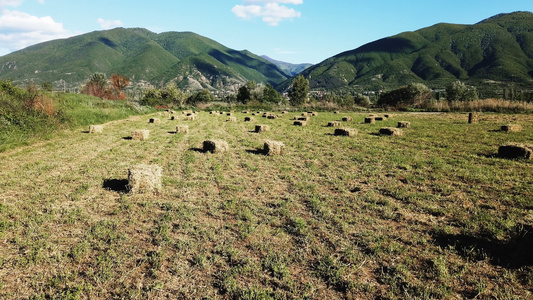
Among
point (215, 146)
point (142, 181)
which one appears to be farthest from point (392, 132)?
point (142, 181)

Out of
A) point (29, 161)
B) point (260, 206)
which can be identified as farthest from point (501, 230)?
point (29, 161)

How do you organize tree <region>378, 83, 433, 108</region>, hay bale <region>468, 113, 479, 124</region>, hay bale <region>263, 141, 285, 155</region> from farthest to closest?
tree <region>378, 83, 433, 108</region> < hay bale <region>468, 113, 479, 124</region> < hay bale <region>263, 141, 285, 155</region>

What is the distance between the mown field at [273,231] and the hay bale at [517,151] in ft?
1.91

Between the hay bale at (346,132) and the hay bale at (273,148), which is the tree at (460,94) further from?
the hay bale at (273,148)

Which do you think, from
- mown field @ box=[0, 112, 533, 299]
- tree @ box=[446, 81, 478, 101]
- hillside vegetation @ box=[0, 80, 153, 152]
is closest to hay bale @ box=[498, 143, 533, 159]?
mown field @ box=[0, 112, 533, 299]

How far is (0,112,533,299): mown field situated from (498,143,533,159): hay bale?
1.91 ft

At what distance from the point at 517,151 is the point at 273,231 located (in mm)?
11799

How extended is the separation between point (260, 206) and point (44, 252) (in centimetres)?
460

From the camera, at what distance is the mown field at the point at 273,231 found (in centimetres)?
403

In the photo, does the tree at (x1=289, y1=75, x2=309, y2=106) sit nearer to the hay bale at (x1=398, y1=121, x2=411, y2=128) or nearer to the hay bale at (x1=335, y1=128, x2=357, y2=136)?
the hay bale at (x1=398, y1=121, x2=411, y2=128)

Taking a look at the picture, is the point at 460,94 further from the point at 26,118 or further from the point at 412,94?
the point at 26,118

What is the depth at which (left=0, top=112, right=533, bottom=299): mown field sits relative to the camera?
13.2 feet

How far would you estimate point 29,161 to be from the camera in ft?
38.1

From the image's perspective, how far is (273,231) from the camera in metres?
5.65
